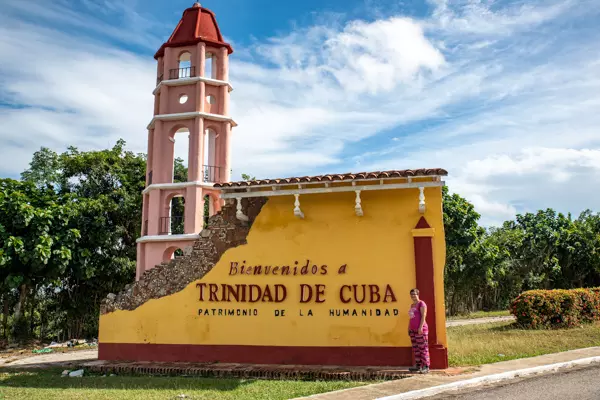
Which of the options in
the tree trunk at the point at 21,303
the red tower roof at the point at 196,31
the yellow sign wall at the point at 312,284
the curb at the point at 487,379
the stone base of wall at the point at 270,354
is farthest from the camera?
the red tower roof at the point at 196,31

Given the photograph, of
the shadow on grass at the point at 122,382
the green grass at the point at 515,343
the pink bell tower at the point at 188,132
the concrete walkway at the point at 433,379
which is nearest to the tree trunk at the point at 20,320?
the pink bell tower at the point at 188,132

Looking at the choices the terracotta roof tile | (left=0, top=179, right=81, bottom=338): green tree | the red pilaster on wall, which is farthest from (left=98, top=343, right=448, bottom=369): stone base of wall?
(left=0, top=179, right=81, bottom=338): green tree

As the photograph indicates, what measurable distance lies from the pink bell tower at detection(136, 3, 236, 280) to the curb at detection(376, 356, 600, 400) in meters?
13.2

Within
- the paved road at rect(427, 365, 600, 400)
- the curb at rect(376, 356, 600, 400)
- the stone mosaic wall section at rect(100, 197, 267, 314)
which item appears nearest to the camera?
the paved road at rect(427, 365, 600, 400)

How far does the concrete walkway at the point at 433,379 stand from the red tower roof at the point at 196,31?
1666 centimetres

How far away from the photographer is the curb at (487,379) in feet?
25.6

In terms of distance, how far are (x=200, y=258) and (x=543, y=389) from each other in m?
7.10

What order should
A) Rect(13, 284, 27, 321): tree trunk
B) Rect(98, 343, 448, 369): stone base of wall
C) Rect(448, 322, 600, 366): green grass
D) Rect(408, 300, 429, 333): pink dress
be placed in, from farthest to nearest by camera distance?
Rect(13, 284, 27, 321): tree trunk < Rect(448, 322, 600, 366): green grass < Rect(98, 343, 448, 369): stone base of wall < Rect(408, 300, 429, 333): pink dress

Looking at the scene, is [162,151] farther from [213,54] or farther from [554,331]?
[554,331]

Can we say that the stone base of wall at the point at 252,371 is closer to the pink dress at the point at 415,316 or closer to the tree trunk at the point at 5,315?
the pink dress at the point at 415,316

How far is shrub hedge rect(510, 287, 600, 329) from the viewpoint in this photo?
16969 mm

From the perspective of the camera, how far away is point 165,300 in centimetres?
1140

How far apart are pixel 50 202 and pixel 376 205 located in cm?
1468

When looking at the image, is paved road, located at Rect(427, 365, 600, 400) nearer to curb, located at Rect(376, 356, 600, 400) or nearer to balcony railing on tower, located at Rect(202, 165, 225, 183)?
curb, located at Rect(376, 356, 600, 400)
